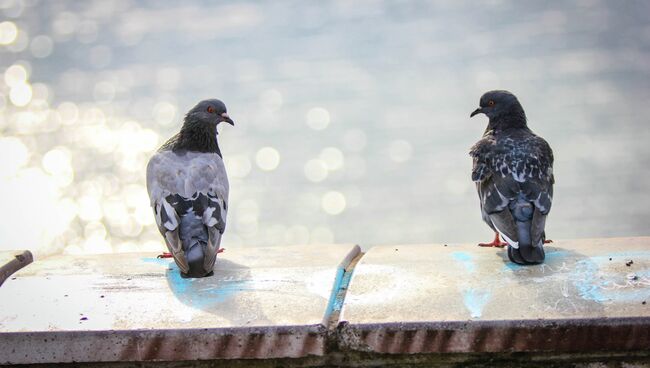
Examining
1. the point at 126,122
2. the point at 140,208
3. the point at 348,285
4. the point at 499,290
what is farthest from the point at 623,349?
the point at 126,122

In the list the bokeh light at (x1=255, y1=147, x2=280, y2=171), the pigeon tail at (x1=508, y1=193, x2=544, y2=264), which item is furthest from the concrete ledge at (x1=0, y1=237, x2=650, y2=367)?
the bokeh light at (x1=255, y1=147, x2=280, y2=171)

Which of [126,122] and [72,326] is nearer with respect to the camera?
[72,326]

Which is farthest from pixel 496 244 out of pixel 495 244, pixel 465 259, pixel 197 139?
pixel 197 139

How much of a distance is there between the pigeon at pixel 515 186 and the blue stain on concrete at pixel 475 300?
0.86 meters

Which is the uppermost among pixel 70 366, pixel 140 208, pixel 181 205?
pixel 181 205

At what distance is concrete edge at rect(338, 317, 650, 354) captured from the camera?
498 centimetres

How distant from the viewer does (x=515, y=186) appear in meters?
7.25

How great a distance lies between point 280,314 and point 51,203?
879 inches

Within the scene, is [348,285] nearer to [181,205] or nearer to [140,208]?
[181,205]

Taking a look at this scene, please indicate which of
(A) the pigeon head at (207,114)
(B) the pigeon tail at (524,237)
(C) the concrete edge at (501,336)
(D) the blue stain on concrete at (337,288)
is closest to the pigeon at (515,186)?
(B) the pigeon tail at (524,237)

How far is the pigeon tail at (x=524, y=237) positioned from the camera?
248 inches

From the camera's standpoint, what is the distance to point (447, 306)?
210 inches

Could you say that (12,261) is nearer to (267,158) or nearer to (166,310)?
(166,310)

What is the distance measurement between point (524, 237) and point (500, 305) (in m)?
1.35
